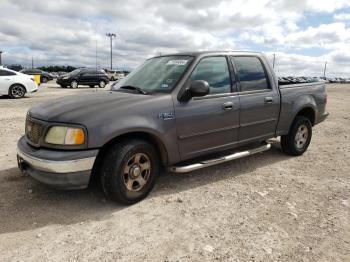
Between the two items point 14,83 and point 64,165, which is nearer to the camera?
point 64,165

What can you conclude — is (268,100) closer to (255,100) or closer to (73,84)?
(255,100)

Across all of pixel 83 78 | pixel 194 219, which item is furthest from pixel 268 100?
pixel 83 78

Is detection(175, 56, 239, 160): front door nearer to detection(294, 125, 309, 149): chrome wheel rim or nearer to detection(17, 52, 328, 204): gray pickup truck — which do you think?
detection(17, 52, 328, 204): gray pickup truck

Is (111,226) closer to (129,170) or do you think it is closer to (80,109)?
(129,170)

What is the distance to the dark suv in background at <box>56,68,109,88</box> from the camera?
25406 millimetres

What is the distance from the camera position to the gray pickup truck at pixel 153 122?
3424 mm

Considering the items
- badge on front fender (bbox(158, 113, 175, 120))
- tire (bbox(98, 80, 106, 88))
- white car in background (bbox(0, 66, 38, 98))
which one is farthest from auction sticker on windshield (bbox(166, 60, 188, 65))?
tire (bbox(98, 80, 106, 88))

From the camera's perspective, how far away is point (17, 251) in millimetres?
2887

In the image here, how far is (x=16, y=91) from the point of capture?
50.7ft

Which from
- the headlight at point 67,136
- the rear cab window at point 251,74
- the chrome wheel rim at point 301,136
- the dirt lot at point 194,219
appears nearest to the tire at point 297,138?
the chrome wheel rim at point 301,136

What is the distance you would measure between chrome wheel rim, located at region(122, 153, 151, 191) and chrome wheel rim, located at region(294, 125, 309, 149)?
325 cm

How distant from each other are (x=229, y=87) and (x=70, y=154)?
2.41m

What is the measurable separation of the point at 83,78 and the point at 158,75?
22.6 meters

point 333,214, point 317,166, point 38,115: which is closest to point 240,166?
point 317,166
